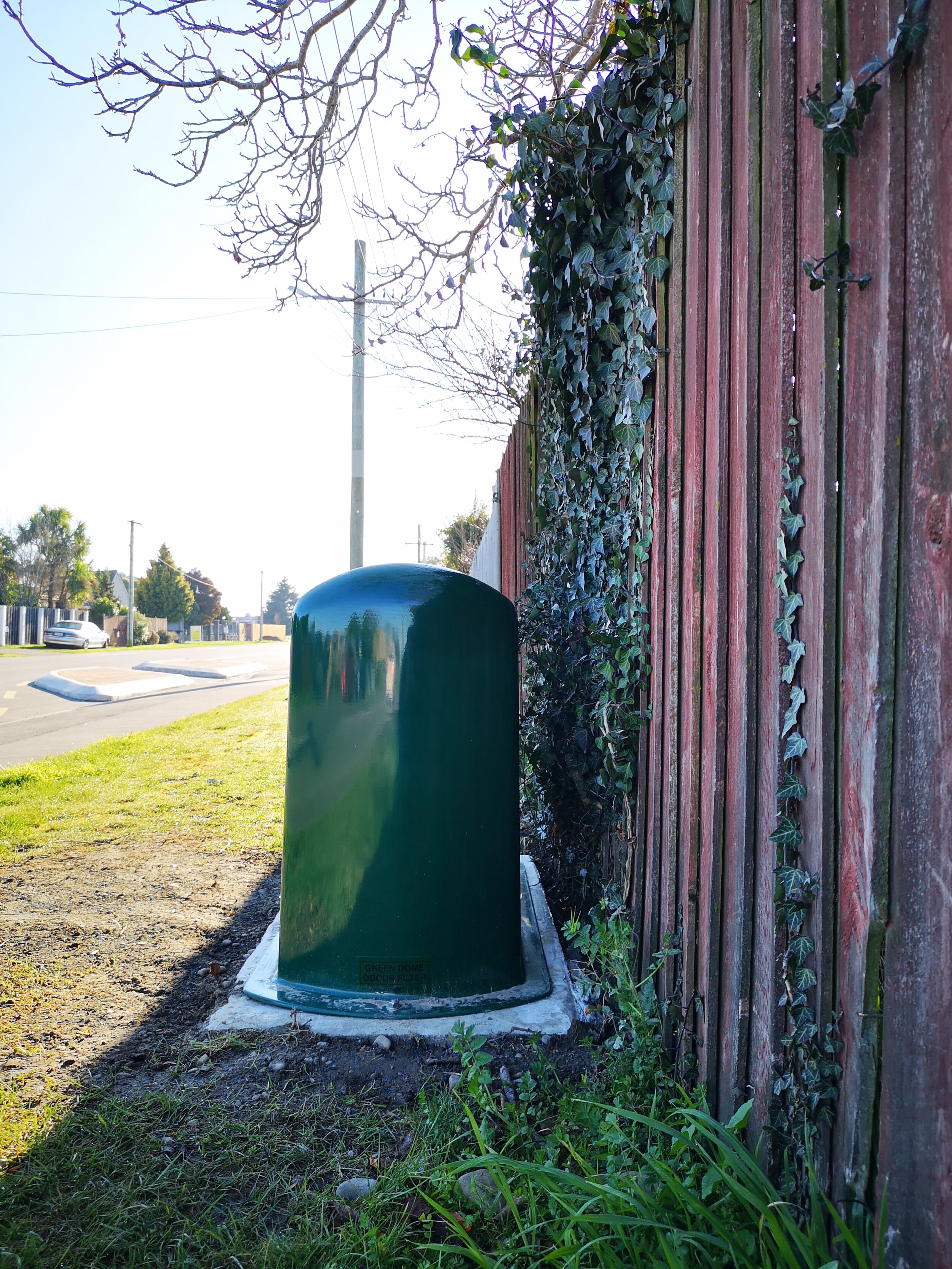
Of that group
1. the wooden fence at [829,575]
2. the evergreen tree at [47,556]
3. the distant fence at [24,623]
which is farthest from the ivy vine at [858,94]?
the evergreen tree at [47,556]

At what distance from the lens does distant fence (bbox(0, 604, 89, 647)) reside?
3569 cm

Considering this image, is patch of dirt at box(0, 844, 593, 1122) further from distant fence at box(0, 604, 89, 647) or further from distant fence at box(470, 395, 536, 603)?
distant fence at box(0, 604, 89, 647)

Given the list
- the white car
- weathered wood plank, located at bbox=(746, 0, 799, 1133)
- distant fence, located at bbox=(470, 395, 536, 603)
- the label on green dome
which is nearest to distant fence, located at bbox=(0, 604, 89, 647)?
the white car

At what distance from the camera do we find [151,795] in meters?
5.94

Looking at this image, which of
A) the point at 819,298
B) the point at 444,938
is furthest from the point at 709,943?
the point at 819,298

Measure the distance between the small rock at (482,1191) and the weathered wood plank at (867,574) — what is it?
0.68 meters

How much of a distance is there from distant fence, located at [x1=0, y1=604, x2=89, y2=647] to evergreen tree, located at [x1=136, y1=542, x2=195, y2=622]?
21.5 meters

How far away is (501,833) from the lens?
265cm

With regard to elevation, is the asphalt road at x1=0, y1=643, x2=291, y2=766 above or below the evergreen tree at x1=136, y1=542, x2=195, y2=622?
below

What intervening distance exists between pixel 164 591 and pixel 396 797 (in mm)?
66906

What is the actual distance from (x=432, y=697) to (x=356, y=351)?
269 centimetres

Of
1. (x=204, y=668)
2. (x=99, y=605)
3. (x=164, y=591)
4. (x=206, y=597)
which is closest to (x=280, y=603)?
(x=206, y=597)

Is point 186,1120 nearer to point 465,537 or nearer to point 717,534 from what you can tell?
point 717,534

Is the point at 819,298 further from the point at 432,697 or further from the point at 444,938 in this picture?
the point at 444,938
